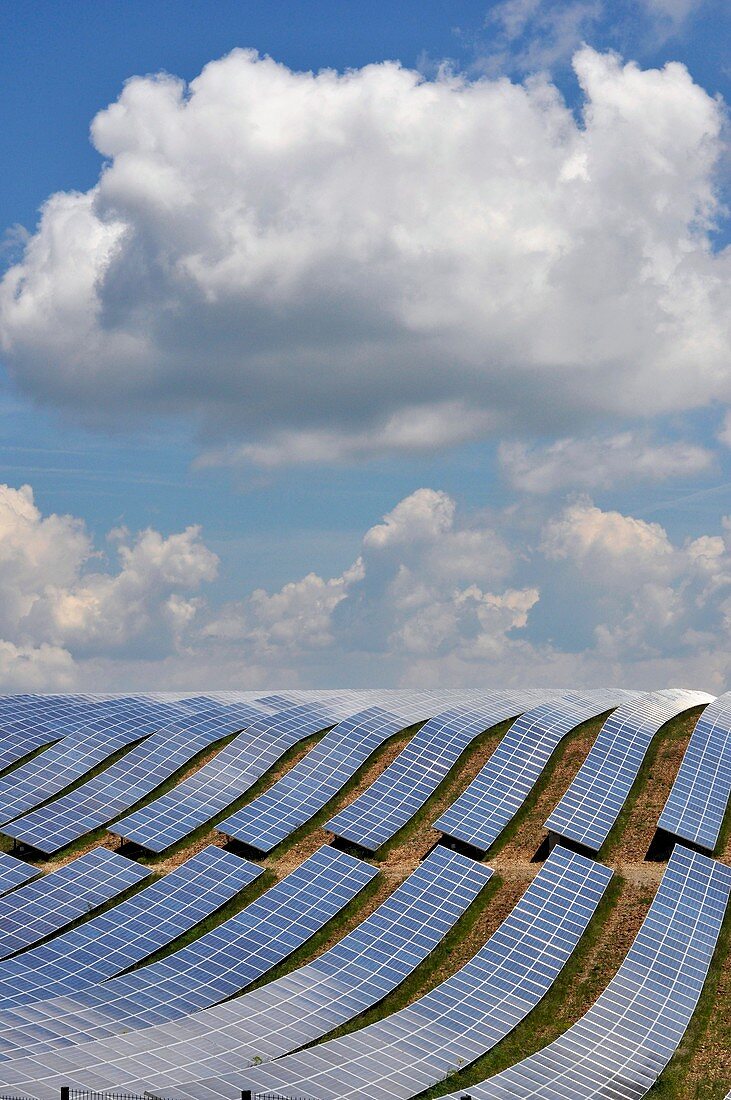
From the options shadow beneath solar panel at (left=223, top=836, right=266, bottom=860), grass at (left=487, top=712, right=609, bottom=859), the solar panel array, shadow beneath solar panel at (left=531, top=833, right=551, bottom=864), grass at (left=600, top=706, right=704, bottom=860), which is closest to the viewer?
shadow beneath solar panel at (left=223, top=836, right=266, bottom=860)

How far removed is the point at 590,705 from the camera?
3784 inches

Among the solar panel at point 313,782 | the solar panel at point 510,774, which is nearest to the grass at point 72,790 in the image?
the solar panel at point 313,782

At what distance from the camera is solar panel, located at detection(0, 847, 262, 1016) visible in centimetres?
5447

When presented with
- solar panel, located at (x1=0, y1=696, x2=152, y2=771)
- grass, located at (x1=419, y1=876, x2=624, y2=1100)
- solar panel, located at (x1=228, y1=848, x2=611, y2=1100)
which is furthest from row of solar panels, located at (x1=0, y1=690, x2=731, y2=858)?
grass, located at (x1=419, y1=876, x2=624, y2=1100)

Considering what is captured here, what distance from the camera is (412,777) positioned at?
7956 cm

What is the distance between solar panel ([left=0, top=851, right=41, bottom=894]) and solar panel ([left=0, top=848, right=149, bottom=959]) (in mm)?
712

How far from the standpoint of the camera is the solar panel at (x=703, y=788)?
7650 centimetres

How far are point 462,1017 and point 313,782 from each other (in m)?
25.1

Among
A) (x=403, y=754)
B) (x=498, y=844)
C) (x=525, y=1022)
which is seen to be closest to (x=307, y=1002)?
(x=525, y=1022)

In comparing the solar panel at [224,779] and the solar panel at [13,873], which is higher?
the solar panel at [224,779]

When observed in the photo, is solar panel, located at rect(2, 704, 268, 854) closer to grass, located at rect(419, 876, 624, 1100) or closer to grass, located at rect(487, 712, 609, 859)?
grass, located at rect(487, 712, 609, 859)

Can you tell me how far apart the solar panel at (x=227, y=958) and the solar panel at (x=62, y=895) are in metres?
6.69

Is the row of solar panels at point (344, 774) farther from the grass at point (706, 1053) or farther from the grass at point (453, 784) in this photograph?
the grass at point (706, 1053)

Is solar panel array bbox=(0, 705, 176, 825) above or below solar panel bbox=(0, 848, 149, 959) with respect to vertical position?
above
